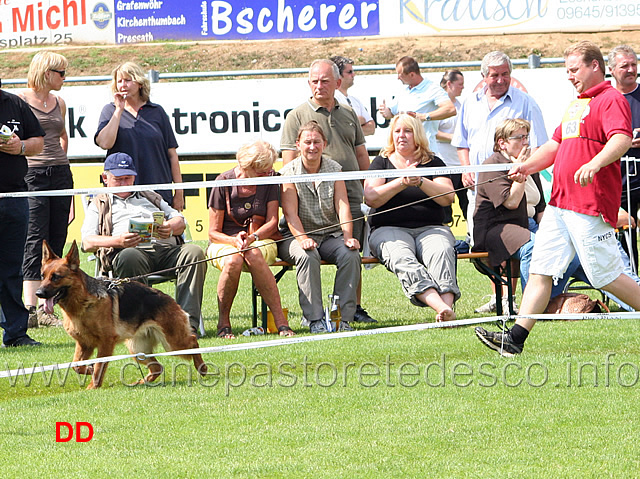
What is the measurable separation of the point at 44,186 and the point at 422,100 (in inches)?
204

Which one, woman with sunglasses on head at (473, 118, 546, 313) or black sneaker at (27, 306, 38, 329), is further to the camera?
black sneaker at (27, 306, 38, 329)

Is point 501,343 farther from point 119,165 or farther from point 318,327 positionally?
point 119,165

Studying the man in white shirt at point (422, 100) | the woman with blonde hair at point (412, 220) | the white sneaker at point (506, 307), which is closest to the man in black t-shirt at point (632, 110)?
the white sneaker at point (506, 307)

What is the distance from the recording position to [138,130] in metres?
8.28

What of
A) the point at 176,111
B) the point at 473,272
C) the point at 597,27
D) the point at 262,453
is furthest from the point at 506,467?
the point at 597,27

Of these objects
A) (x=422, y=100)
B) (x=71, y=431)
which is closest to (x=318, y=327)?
(x=71, y=431)

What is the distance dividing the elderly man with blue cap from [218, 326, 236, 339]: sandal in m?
0.19

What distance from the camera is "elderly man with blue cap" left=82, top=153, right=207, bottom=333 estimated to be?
7.39 meters

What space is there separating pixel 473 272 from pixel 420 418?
6.31m

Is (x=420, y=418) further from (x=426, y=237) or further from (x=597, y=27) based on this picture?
→ (x=597, y=27)

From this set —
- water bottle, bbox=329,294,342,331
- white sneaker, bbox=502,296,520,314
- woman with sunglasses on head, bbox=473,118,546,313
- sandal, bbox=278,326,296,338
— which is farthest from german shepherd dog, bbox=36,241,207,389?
white sneaker, bbox=502,296,520,314

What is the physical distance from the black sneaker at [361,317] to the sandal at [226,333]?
1140mm

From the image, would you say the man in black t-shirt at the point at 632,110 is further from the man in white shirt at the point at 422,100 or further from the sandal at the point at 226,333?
the sandal at the point at 226,333

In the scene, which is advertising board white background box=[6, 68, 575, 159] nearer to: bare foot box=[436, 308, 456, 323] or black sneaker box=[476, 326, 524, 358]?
bare foot box=[436, 308, 456, 323]
